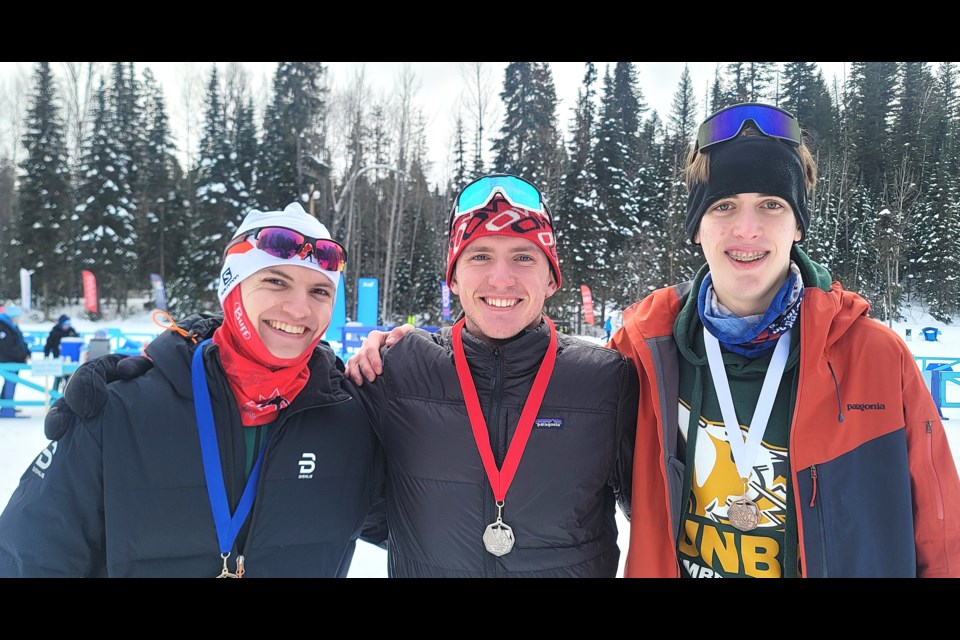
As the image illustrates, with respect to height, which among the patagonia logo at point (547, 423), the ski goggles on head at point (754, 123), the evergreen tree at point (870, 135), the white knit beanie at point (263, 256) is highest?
the evergreen tree at point (870, 135)

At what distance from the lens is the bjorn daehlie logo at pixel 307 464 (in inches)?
76.7

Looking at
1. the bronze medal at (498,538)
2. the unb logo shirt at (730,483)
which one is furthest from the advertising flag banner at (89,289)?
the unb logo shirt at (730,483)

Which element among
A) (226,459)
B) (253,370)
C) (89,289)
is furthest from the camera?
(89,289)

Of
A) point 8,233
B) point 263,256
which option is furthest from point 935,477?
point 8,233

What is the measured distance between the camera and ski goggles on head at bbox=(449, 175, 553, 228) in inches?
93.0

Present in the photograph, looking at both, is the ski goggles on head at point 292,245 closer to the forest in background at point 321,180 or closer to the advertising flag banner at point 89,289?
the forest in background at point 321,180

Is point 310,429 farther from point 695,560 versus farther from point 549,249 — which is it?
point 695,560

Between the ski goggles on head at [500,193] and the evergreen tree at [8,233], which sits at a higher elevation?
the evergreen tree at [8,233]

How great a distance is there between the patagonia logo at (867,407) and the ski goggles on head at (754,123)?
3.31ft

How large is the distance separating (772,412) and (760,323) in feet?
1.09

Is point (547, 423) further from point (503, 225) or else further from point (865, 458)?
point (865, 458)

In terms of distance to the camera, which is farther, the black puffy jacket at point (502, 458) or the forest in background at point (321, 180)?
the forest in background at point (321, 180)

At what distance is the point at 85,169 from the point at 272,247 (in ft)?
124

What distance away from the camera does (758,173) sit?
6.63 ft
